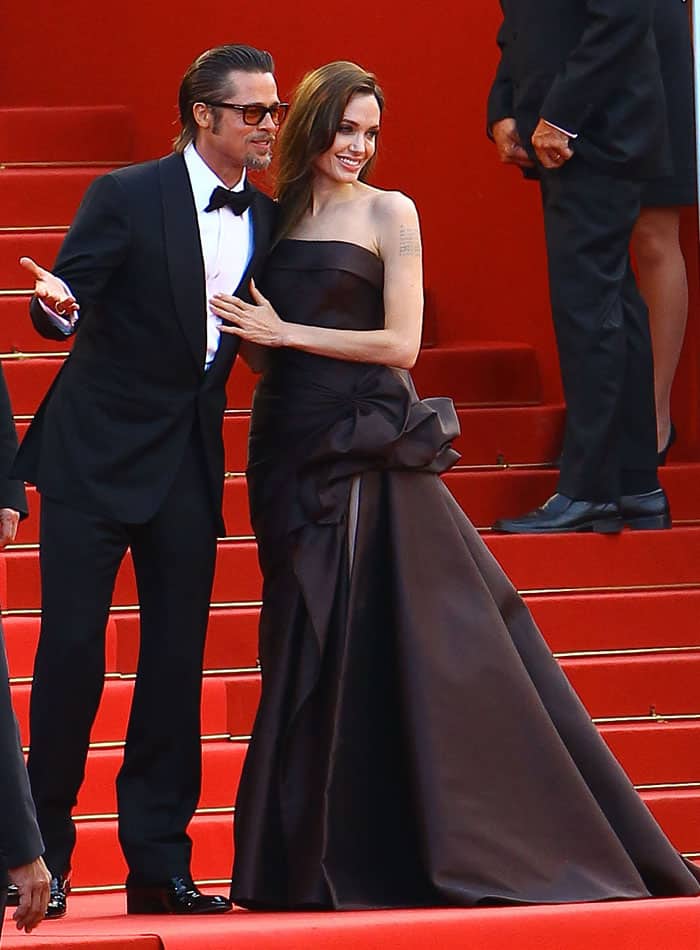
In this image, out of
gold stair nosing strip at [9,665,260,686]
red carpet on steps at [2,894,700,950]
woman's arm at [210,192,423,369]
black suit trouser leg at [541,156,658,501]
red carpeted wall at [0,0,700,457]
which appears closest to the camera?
red carpet on steps at [2,894,700,950]

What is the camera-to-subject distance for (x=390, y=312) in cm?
402

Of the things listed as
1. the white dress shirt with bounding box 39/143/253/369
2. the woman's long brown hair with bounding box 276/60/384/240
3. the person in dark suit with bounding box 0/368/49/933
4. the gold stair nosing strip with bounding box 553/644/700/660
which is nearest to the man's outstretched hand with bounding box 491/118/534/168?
the gold stair nosing strip with bounding box 553/644/700/660

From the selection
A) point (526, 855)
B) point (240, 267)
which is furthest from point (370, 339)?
point (526, 855)

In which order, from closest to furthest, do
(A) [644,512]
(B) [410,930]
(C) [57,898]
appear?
(B) [410,930]
(C) [57,898]
(A) [644,512]

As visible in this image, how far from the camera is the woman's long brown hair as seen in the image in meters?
3.99

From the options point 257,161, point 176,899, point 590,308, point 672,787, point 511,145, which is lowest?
point 672,787

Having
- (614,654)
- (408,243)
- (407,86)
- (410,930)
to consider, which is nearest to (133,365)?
(408,243)

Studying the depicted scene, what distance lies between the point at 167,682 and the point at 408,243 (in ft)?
3.24

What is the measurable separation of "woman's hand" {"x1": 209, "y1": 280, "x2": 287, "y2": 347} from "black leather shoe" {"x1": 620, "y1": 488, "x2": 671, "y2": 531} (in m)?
1.81

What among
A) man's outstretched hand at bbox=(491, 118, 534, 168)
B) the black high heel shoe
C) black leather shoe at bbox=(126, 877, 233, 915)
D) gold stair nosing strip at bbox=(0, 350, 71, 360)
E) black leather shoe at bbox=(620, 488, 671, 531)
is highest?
man's outstretched hand at bbox=(491, 118, 534, 168)

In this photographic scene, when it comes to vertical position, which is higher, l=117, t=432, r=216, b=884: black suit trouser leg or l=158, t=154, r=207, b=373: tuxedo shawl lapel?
l=158, t=154, r=207, b=373: tuxedo shawl lapel

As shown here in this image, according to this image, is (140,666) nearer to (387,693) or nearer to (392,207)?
(387,693)

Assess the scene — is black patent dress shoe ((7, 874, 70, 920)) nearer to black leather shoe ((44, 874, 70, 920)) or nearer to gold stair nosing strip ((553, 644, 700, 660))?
black leather shoe ((44, 874, 70, 920))

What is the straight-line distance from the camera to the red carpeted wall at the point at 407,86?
6656mm
